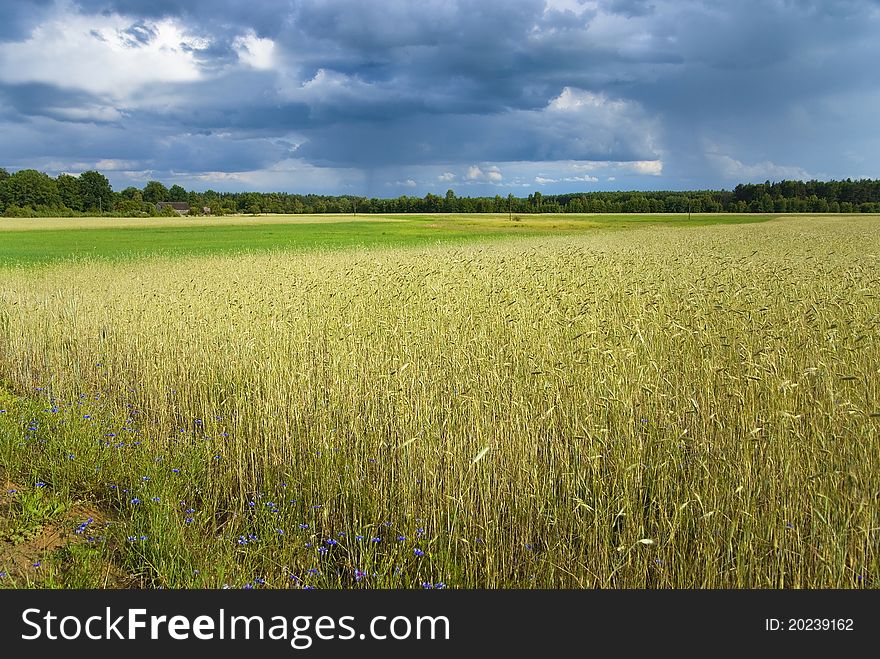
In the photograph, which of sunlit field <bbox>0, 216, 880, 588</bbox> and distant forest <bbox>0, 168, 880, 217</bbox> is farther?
distant forest <bbox>0, 168, 880, 217</bbox>

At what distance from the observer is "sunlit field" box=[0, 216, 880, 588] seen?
379 centimetres

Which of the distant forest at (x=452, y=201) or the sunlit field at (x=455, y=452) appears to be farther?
the distant forest at (x=452, y=201)

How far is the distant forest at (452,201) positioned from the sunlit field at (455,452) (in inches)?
4274

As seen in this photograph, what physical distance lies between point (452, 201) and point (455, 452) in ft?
437

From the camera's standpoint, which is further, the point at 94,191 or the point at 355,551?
the point at 94,191

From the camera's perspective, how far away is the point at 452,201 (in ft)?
442

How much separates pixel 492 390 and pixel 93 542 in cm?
324

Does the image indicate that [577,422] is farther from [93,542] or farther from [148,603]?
[93,542]

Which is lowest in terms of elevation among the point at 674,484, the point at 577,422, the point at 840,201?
the point at 674,484

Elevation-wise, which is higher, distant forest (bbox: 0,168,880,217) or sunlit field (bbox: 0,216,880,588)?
distant forest (bbox: 0,168,880,217)

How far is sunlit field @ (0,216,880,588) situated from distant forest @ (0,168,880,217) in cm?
10855

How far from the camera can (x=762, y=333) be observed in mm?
7270

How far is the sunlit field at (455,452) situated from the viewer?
379 centimetres

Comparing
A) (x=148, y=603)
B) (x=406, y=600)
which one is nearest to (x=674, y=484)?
(x=406, y=600)
